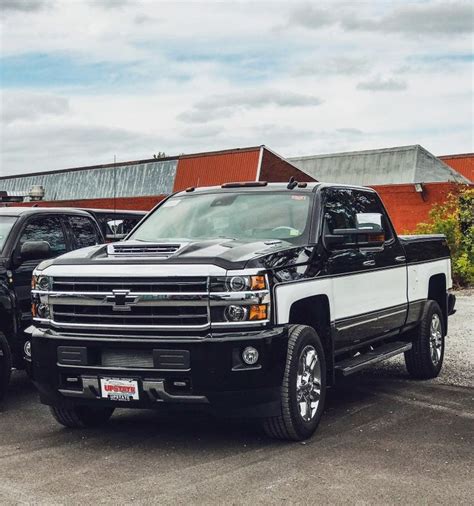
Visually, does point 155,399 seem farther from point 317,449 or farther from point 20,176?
point 20,176

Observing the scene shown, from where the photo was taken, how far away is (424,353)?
30.8 feet

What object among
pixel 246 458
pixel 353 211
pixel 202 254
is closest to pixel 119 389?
pixel 246 458

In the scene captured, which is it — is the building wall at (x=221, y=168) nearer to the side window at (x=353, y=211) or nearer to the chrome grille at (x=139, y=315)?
the side window at (x=353, y=211)

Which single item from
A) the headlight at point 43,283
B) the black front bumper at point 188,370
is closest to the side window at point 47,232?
the headlight at point 43,283

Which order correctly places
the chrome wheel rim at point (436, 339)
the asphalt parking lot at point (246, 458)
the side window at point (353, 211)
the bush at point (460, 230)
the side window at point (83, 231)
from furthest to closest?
the bush at point (460, 230) < the side window at point (83, 231) < the chrome wheel rim at point (436, 339) < the side window at point (353, 211) < the asphalt parking lot at point (246, 458)

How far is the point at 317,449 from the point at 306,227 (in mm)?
1884

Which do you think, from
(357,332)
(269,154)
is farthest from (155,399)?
(269,154)

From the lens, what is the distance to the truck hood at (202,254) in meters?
6.28

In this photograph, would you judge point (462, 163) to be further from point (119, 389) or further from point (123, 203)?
point (119, 389)

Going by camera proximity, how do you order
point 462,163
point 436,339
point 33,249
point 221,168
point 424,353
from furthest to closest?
point 462,163, point 221,168, point 436,339, point 424,353, point 33,249

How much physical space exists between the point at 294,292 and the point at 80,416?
6.91ft

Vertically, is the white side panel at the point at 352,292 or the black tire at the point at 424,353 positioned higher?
the white side panel at the point at 352,292

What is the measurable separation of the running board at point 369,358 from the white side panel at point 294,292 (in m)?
0.67

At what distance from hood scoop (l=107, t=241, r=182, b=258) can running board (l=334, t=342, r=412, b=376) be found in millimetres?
1806
